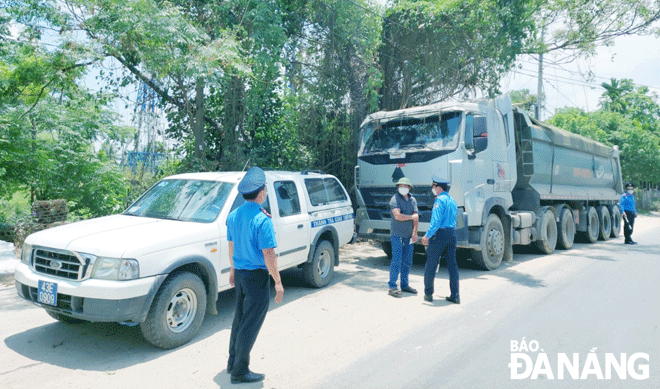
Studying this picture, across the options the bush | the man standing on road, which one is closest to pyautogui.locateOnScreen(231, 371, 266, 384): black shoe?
the bush

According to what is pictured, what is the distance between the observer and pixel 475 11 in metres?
12.3

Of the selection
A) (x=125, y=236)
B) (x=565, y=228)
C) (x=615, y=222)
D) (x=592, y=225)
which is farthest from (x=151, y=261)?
(x=615, y=222)

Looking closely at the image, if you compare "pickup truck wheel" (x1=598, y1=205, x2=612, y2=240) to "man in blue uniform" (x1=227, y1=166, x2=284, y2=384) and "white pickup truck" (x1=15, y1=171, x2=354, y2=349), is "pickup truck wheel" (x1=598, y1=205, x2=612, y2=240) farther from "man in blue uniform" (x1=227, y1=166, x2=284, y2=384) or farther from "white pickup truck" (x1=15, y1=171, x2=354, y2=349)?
"man in blue uniform" (x1=227, y1=166, x2=284, y2=384)

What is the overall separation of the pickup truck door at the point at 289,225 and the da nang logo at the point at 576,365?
121 inches

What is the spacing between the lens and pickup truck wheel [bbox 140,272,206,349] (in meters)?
4.57

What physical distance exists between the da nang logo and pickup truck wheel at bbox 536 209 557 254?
21.4 feet

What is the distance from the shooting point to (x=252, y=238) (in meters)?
3.94

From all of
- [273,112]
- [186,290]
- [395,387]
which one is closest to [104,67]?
[273,112]

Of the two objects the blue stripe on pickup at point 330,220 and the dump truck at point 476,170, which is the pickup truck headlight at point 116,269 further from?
the dump truck at point 476,170

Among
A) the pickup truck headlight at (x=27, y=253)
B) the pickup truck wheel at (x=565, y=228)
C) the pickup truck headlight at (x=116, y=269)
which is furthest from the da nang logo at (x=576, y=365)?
the pickup truck wheel at (x=565, y=228)

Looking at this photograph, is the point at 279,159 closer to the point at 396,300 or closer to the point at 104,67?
the point at 104,67

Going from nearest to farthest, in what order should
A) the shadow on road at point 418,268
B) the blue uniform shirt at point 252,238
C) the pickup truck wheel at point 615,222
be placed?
the blue uniform shirt at point 252,238 < the shadow on road at point 418,268 < the pickup truck wheel at point 615,222

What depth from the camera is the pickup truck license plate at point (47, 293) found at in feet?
14.6

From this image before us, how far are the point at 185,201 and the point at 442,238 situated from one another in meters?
3.52
